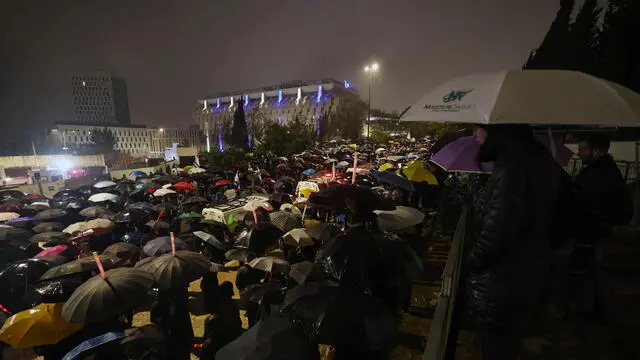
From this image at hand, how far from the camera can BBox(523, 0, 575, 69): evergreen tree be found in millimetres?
19578

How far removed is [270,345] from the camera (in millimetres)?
2098

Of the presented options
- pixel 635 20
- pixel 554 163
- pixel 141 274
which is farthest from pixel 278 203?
pixel 635 20

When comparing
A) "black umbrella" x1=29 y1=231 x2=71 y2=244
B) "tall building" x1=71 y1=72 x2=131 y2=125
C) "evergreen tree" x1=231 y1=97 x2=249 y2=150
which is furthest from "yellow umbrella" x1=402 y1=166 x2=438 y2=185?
"tall building" x1=71 y1=72 x2=131 y2=125

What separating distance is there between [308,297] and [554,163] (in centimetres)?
215

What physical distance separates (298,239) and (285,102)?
4705 inches

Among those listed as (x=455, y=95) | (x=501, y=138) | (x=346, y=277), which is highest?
(x=455, y=95)

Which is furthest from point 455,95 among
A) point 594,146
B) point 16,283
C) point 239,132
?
point 239,132

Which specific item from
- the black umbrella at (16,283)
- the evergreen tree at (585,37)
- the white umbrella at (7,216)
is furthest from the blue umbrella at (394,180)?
the evergreen tree at (585,37)

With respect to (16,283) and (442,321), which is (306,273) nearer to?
(442,321)

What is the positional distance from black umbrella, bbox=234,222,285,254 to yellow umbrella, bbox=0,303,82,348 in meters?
2.70

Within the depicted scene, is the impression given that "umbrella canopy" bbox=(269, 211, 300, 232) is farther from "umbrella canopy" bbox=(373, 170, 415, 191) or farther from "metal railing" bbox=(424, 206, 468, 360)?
"metal railing" bbox=(424, 206, 468, 360)

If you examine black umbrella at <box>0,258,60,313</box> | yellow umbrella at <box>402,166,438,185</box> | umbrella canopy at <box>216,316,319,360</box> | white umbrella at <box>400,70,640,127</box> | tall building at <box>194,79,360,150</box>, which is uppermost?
tall building at <box>194,79,360,150</box>

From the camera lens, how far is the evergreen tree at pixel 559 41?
19578 millimetres

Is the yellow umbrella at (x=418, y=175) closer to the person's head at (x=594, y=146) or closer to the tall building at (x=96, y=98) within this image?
the person's head at (x=594, y=146)
